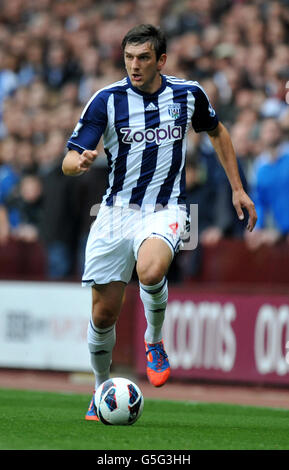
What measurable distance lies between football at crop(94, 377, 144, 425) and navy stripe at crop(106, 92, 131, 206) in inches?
48.9

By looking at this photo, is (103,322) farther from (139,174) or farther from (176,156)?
(176,156)

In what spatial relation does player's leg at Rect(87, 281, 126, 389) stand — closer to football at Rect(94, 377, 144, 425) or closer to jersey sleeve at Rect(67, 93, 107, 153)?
football at Rect(94, 377, 144, 425)

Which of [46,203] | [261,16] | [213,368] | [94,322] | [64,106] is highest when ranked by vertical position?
[261,16]

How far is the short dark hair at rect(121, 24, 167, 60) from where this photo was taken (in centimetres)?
691

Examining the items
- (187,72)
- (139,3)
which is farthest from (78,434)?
(139,3)

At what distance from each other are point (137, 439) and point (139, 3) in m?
11.9

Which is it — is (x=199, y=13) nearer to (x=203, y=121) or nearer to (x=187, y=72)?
(x=187, y=72)

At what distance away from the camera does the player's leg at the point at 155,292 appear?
6.65 metres

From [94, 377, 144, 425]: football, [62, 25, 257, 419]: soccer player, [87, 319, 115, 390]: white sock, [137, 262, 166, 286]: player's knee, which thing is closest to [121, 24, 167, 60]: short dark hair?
[62, 25, 257, 419]: soccer player

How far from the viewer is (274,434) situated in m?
6.57

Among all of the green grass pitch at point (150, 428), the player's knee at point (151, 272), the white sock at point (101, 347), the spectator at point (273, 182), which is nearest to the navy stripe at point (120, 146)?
the player's knee at point (151, 272)

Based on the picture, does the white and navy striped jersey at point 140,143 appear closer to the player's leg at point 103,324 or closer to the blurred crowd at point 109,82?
the player's leg at point 103,324

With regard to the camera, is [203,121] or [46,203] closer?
[203,121]

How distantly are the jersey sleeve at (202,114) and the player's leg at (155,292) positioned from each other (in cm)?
104
